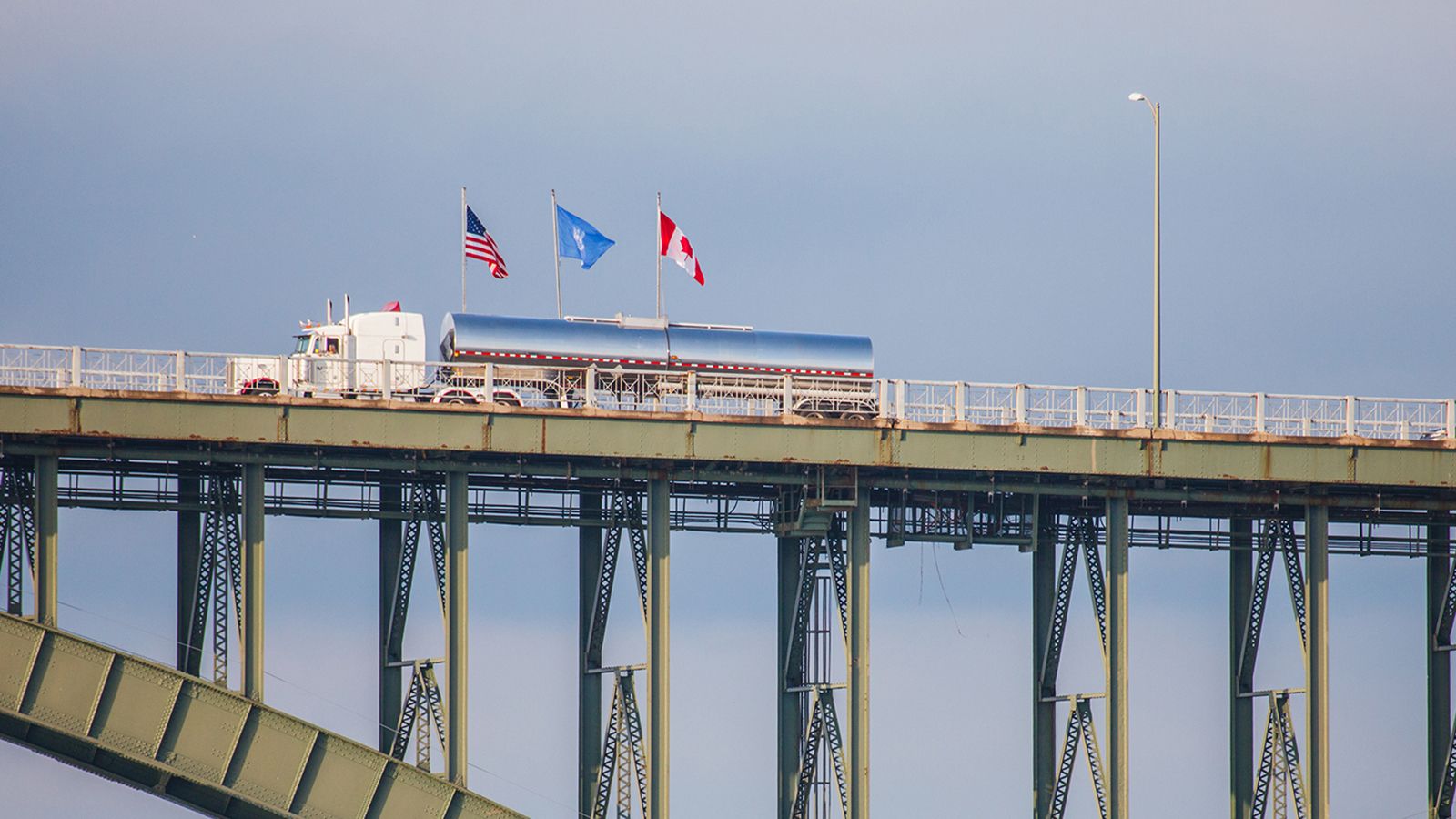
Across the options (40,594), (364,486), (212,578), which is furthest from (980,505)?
(40,594)

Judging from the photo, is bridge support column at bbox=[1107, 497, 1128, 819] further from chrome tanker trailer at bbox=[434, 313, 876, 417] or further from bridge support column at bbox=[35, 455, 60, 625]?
→ bridge support column at bbox=[35, 455, 60, 625]

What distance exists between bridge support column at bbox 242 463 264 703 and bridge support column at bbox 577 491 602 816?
30.5 feet

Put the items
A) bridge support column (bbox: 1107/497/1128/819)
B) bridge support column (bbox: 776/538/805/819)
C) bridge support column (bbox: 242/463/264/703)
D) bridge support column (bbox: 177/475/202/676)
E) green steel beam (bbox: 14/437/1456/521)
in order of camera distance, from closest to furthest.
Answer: bridge support column (bbox: 242/463/264/703) → green steel beam (bbox: 14/437/1456/521) → bridge support column (bbox: 177/475/202/676) → bridge support column (bbox: 1107/497/1128/819) → bridge support column (bbox: 776/538/805/819)

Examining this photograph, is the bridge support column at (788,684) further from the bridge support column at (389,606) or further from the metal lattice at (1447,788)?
the metal lattice at (1447,788)

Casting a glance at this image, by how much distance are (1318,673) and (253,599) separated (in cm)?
2930

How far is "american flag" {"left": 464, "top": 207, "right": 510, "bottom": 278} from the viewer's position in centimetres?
6869

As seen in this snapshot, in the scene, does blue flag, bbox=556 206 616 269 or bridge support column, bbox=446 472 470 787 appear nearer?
bridge support column, bbox=446 472 470 787

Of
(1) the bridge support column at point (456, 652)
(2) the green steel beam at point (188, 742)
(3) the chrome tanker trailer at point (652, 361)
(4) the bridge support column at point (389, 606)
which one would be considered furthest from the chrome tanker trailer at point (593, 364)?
(2) the green steel beam at point (188, 742)

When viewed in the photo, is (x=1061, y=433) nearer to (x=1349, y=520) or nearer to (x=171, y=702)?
(x=1349, y=520)

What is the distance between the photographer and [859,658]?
197 feet

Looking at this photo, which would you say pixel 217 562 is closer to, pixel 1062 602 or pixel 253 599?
pixel 253 599

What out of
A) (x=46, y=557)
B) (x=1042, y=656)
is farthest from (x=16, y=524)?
(x=1042, y=656)

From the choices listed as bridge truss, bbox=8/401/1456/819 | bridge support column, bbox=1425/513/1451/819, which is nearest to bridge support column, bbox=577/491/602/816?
bridge truss, bbox=8/401/1456/819

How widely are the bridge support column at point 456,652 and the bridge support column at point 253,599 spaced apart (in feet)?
15.4
